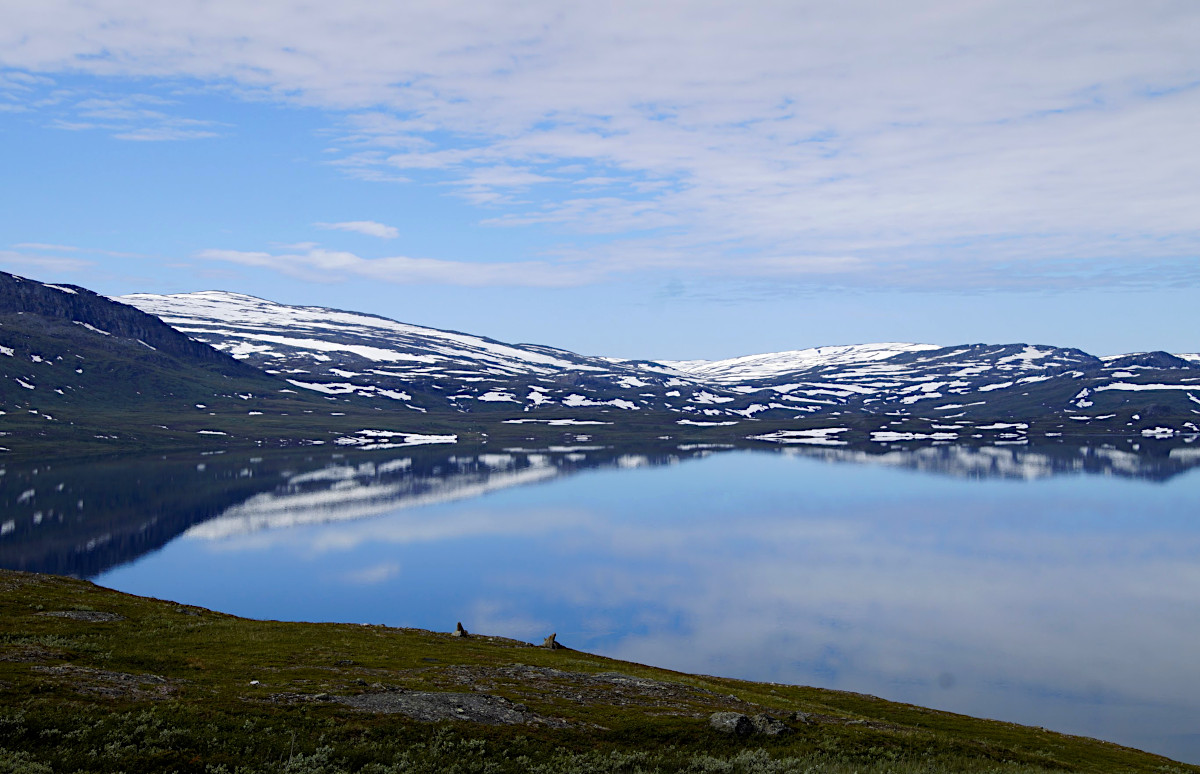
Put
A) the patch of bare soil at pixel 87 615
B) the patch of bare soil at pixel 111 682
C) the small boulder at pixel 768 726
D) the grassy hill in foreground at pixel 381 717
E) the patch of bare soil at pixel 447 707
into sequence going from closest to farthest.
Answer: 1. the grassy hill in foreground at pixel 381 717
2. the patch of bare soil at pixel 111 682
3. the patch of bare soil at pixel 447 707
4. the small boulder at pixel 768 726
5. the patch of bare soil at pixel 87 615

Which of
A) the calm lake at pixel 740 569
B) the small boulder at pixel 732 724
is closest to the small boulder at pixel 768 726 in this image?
the small boulder at pixel 732 724

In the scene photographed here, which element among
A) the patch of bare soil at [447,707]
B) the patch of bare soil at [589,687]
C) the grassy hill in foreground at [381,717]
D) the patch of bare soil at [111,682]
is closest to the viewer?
the grassy hill in foreground at [381,717]

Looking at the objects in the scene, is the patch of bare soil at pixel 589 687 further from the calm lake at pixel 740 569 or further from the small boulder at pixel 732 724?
the calm lake at pixel 740 569

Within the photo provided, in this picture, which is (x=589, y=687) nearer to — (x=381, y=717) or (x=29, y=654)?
(x=381, y=717)

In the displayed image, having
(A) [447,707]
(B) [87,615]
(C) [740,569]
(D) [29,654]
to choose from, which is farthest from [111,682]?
(C) [740,569]

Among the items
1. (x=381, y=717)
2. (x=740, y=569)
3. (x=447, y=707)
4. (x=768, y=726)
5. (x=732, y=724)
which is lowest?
(x=740, y=569)

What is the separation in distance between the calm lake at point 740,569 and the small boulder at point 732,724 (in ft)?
108

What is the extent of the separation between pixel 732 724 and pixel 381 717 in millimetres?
9642

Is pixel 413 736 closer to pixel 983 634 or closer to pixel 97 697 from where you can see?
pixel 97 697

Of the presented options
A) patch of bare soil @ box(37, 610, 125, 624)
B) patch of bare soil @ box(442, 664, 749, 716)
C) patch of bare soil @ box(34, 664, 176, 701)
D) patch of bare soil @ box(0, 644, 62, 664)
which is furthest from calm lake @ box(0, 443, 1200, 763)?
patch of bare soil @ box(0, 644, 62, 664)

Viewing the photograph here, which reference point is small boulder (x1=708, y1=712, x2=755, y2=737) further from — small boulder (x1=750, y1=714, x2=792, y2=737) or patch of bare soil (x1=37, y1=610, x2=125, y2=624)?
patch of bare soil (x1=37, y1=610, x2=125, y2=624)

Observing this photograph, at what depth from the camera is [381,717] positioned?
22547mm

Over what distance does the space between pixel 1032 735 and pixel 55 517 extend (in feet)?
419

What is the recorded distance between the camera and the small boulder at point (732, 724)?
23.7 meters
